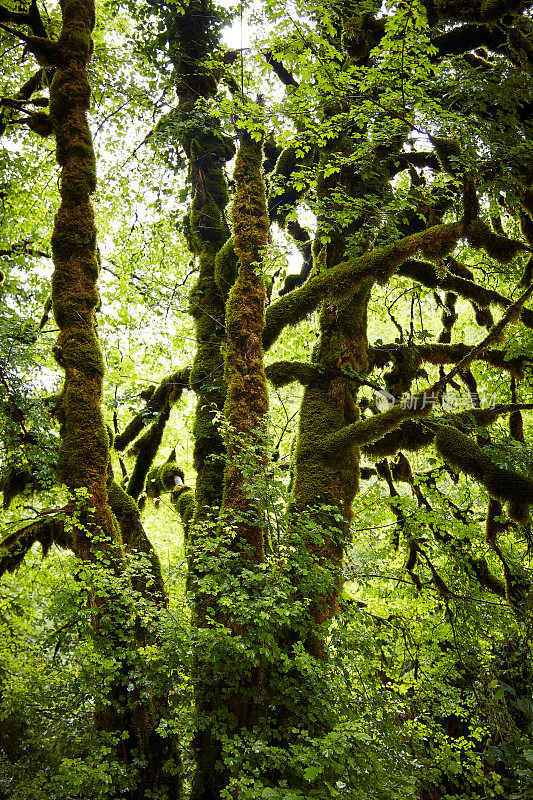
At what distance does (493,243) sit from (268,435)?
127 inches

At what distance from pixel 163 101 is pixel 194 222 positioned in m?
2.23

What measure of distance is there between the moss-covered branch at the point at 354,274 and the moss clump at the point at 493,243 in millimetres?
278

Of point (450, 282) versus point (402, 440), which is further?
point (450, 282)

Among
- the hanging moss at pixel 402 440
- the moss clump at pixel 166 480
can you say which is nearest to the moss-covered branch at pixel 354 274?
the hanging moss at pixel 402 440

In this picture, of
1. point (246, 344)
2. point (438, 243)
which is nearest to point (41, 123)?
point (246, 344)

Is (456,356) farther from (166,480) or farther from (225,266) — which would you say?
(166,480)

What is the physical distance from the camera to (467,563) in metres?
5.65

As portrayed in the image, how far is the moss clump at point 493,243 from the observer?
185 inches

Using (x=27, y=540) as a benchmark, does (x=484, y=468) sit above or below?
above

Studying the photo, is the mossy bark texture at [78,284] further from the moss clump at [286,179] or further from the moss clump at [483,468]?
the moss clump at [483,468]

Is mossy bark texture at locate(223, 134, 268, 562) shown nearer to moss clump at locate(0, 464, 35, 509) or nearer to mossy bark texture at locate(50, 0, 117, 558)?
mossy bark texture at locate(50, 0, 117, 558)

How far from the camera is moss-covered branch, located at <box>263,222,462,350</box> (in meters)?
4.62

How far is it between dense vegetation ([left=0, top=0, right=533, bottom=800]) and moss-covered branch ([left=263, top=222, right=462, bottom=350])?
26 mm

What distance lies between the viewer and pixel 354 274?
4.86m
